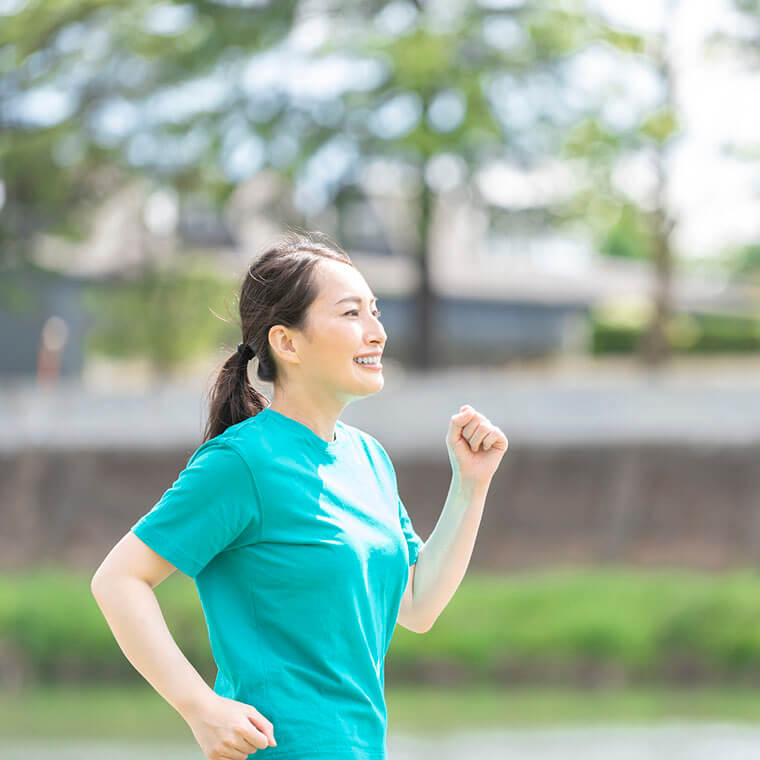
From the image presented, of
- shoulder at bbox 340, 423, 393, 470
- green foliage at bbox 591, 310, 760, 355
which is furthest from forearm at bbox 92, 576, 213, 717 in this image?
green foliage at bbox 591, 310, 760, 355

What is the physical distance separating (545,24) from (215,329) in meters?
8.25

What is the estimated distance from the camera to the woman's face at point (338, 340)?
198 centimetres

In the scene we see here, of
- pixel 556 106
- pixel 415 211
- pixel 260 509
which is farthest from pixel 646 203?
pixel 260 509

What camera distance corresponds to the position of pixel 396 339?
23.3m

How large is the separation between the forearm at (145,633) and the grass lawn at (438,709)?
9767 millimetres

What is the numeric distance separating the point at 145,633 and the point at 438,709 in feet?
34.6

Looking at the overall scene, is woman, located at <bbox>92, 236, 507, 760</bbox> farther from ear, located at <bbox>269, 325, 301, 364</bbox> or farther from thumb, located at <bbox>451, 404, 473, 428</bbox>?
thumb, located at <bbox>451, 404, 473, 428</bbox>

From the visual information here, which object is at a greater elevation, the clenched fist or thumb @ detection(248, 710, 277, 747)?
the clenched fist

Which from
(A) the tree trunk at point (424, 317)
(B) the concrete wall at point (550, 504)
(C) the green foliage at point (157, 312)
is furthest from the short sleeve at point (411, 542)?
(C) the green foliage at point (157, 312)

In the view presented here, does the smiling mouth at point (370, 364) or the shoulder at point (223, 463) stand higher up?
the smiling mouth at point (370, 364)

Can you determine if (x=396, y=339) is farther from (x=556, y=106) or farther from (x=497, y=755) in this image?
(x=497, y=755)

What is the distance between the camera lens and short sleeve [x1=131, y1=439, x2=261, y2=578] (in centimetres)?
180

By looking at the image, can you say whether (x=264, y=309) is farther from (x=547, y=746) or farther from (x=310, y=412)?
(x=547, y=746)

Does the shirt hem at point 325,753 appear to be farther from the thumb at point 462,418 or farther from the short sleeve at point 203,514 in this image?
the thumb at point 462,418
